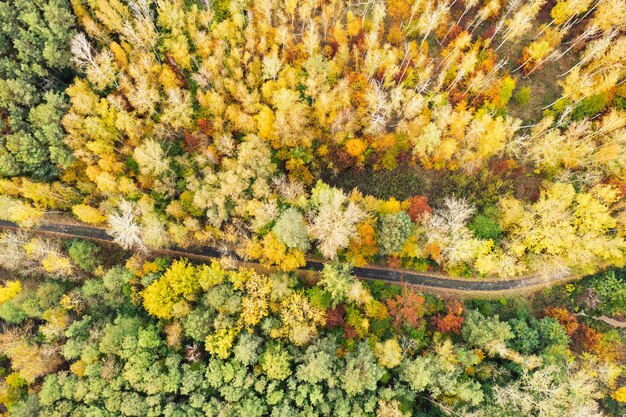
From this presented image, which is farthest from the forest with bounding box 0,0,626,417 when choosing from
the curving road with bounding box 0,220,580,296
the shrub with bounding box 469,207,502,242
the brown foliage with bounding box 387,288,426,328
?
the curving road with bounding box 0,220,580,296

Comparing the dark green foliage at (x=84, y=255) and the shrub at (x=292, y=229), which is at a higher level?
the shrub at (x=292, y=229)

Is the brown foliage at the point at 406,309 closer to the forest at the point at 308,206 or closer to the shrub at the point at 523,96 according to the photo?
the forest at the point at 308,206

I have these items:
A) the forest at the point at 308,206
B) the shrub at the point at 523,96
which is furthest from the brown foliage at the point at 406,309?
the shrub at the point at 523,96

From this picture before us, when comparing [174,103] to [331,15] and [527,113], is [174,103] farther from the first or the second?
[527,113]

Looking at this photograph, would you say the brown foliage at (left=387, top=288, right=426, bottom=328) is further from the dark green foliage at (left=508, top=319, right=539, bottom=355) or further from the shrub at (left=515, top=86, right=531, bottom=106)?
the shrub at (left=515, top=86, right=531, bottom=106)

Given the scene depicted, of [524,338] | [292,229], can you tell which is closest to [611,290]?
[524,338]

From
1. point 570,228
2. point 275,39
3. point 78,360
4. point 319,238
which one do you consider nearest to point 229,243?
point 319,238
